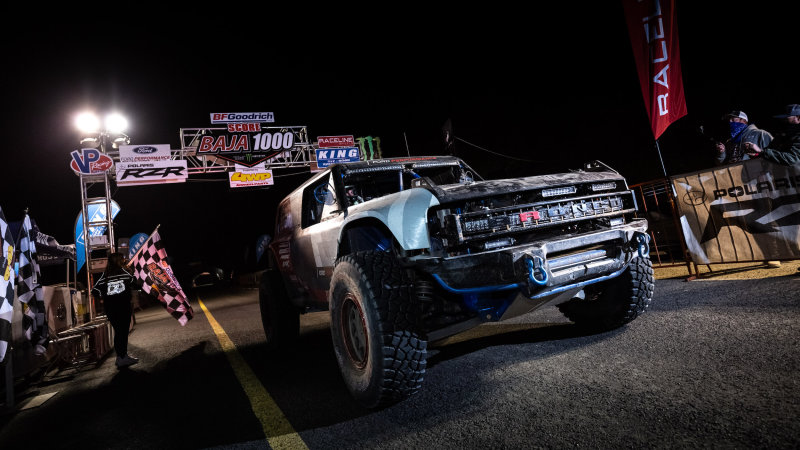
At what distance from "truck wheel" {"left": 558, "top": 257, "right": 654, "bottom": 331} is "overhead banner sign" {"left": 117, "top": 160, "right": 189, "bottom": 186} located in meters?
16.7

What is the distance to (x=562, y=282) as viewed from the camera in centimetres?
254

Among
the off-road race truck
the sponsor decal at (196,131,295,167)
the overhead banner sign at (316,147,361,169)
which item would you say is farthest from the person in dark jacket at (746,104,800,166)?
the sponsor decal at (196,131,295,167)

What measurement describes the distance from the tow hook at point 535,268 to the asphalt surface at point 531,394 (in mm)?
684

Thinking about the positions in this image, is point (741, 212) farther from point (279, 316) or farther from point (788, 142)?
point (279, 316)

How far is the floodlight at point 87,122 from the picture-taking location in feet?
38.5

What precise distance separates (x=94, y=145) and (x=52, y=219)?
38.2 meters

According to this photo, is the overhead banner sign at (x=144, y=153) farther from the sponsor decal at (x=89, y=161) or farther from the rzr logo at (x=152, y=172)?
the sponsor decal at (x=89, y=161)

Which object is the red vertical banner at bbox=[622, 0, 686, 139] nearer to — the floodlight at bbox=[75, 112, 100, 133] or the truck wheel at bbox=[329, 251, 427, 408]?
the truck wheel at bbox=[329, 251, 427, 408]

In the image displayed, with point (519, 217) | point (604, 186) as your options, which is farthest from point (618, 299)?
point (519, 217)

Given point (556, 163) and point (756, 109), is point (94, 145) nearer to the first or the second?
point (556, 163)

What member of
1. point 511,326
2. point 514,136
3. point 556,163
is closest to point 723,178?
point 511,326

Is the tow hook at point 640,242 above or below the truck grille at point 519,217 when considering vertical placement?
below

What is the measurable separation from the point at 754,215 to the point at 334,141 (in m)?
16.1

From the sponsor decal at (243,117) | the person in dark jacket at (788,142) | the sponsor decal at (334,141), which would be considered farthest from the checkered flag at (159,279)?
the sponsor decal at (334,141)
